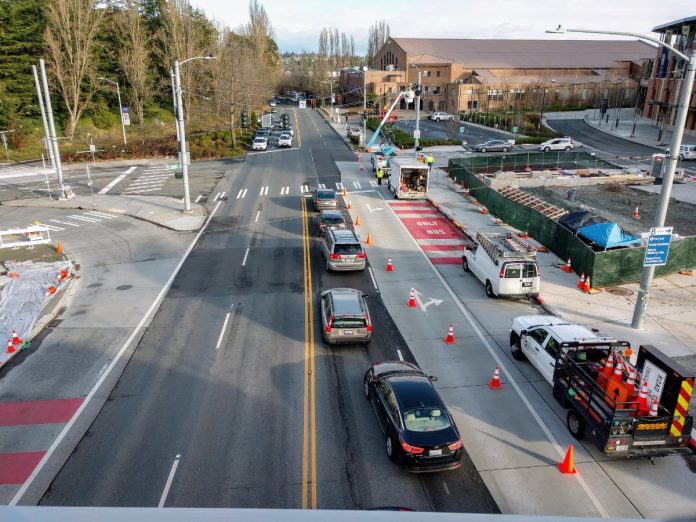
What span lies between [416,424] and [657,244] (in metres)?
11.0

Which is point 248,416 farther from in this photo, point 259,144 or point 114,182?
point 259,144

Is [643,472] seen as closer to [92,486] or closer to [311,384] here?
[311,384]

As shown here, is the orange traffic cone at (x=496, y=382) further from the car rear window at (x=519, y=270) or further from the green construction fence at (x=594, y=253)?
the green construction fence at (x=594, y=253)

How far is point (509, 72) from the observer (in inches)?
4230

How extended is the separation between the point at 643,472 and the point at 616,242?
589 inches

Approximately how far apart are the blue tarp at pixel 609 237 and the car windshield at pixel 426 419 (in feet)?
53.8

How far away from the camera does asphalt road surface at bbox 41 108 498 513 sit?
11281 mm

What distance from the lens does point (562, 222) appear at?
29.2 metres

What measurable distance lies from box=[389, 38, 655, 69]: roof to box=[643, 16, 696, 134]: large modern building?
37796mm

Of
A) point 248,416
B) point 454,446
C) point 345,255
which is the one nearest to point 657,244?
point 454,446

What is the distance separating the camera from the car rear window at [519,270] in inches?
814

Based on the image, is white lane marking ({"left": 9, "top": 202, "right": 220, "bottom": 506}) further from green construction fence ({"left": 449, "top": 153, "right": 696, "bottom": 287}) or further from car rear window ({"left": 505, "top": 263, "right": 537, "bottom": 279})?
green construction fence ({"left": 449, "top": 153, "right": 696, "bottom": 287})

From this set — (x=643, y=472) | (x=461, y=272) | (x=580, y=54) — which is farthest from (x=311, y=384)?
(x=580, y=54)

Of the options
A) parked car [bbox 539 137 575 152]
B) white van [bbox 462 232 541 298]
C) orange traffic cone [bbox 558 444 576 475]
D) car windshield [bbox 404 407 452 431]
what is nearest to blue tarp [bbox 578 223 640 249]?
white van [bbox 462 232 541 298]
